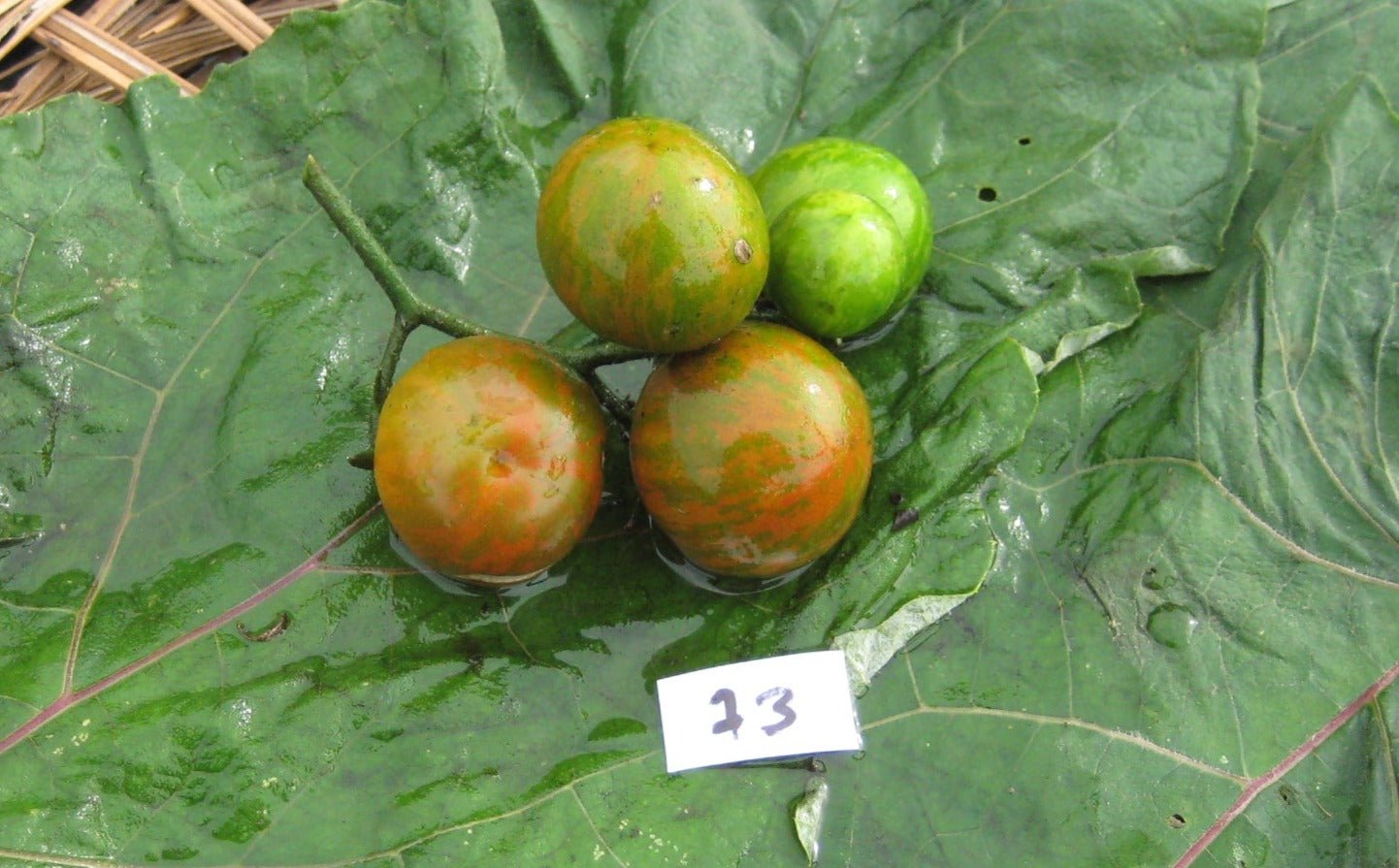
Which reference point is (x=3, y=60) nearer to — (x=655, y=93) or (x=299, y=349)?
(x=299, y=349)

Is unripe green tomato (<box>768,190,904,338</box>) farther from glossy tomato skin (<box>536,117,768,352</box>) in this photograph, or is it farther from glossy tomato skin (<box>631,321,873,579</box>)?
glossy tomato skin (<box>536,117,768,352</box>)

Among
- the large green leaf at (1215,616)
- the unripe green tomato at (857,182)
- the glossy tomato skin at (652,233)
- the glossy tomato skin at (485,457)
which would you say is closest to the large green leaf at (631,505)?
the large green leaf at (1215,616)

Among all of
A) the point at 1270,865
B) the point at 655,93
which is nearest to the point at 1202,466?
the point at 1270,865

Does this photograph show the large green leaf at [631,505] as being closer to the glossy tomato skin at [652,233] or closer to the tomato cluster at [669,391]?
the tomato cluster at [669,391]

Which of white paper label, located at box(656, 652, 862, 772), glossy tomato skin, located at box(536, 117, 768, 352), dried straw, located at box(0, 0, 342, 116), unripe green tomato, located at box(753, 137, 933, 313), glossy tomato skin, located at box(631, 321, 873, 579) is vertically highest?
dried straw, located at box(0, 0, 342, 116)

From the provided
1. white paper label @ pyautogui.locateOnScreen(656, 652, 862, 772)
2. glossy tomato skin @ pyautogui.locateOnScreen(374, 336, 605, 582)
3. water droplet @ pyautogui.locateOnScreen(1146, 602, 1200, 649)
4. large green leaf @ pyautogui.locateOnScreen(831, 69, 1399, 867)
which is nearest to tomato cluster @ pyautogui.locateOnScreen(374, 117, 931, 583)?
glossy tomato skin @ pyautogui.locateOnScreen(374, 336, 605, 582)

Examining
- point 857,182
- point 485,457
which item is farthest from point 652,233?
point 857,182
